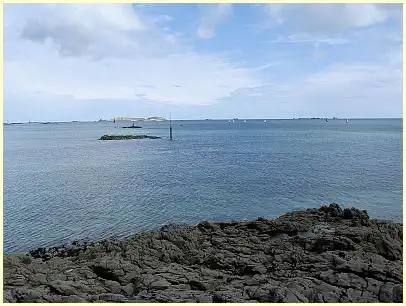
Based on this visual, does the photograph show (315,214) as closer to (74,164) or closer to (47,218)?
(47,218)

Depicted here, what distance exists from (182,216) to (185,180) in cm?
1635

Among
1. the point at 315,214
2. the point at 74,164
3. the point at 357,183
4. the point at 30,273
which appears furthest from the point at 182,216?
the point at 74,164

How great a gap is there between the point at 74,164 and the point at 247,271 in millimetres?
52002

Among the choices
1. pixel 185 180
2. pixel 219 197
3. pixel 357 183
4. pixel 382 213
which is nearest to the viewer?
pixel 382 213

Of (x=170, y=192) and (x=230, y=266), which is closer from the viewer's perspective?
(x=230, y=266)

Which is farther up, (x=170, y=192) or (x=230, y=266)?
(x=230, y=266)

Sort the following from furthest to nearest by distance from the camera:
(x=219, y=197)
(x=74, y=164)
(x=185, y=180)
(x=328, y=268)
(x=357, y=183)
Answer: (x=74, y=164) < (x=185, y=180) < (x=357, y=183) < (x=219, y=197) < (x=328, y=268)

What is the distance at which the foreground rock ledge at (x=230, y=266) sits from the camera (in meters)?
15.6

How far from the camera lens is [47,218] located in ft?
106

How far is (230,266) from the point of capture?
19.5 m

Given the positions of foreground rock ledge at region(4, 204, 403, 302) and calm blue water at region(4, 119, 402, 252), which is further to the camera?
calm blue water at region(4, 119, 402, 252)

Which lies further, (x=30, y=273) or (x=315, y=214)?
(x=315, y=214)

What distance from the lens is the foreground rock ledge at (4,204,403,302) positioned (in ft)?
51.1

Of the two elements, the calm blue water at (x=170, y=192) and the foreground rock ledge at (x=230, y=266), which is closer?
the foreground rock ledge at (x=230, y=266)
